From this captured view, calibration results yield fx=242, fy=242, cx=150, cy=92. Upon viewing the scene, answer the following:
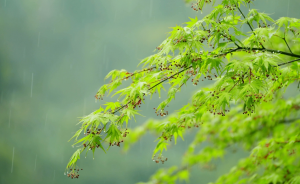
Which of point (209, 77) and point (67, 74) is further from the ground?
point (67, 74)

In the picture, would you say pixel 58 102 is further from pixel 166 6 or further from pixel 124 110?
pixel 124 110

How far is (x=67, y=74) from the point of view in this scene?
16219 mm

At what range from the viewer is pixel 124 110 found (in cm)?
143

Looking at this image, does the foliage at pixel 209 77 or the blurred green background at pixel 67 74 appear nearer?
the foliage at pixel 209 77

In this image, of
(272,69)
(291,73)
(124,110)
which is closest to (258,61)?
(272,69)

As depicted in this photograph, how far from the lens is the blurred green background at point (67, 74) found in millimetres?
13188

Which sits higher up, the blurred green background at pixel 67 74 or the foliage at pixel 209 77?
the blurred green background at pixel 67 74

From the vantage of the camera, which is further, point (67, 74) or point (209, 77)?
point (67, 74)

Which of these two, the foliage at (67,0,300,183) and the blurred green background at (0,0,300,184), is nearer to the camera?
the foliage at (67,0,300,183)

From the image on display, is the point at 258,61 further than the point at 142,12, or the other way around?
the point at 142,12

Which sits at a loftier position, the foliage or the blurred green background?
the blurred green background

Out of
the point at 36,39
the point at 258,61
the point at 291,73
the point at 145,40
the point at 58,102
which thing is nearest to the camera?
the point at 258,61

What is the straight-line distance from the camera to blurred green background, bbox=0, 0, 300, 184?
13.2 metres

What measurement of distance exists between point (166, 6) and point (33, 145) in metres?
13.0
